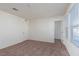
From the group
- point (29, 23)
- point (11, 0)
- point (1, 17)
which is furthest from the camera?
point (29, 23)

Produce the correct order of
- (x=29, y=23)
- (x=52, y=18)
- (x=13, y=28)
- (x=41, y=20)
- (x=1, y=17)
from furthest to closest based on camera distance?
(x=29, y=23) → (x=41, y=20) → (x=52, y=18) → (x=13, y=28) → (x=1, y=17)

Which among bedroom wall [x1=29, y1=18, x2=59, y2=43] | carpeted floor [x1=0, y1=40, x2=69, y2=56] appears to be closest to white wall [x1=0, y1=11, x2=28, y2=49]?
carpeted floor [x1=0, y1=40, x2=69, y2=56]

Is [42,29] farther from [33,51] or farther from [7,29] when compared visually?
[33,51]

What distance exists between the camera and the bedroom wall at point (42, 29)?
779cm

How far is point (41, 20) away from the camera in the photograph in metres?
8.59

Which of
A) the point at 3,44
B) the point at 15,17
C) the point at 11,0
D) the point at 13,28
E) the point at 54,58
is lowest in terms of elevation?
the point at 3,44

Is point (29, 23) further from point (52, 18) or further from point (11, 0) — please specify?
point (11, 0)

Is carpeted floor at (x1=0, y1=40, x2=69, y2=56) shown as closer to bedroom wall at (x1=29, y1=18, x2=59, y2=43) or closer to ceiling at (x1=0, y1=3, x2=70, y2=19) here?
ceiling at (x1=0, y1=3, x2=70, y2=19)

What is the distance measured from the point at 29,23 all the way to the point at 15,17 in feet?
8.67

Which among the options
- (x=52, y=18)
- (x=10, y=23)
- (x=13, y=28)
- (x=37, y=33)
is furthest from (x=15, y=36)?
(x=52, y=18)

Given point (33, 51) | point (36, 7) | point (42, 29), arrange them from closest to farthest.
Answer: point (36, 7)
point (33, 51)
point (42, 29)

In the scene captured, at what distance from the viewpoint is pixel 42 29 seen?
8609 mm

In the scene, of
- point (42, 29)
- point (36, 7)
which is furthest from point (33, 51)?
point (42, 29)

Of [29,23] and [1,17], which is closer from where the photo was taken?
[1,17]
